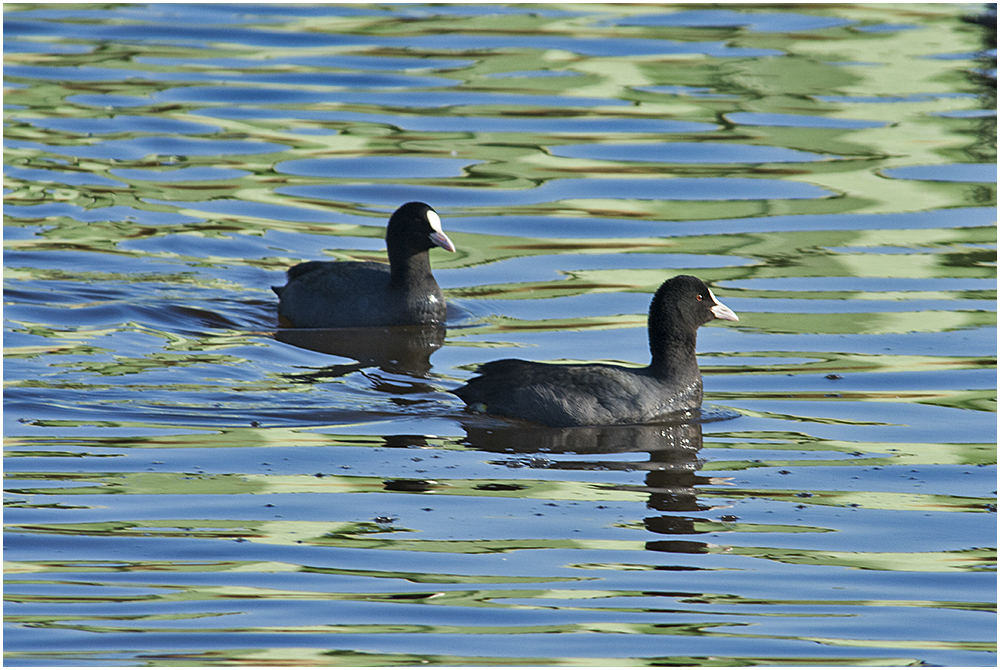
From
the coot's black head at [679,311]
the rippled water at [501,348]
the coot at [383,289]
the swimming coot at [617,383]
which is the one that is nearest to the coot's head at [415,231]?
the coot at [383,289]

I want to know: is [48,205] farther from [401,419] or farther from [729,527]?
[729,527]

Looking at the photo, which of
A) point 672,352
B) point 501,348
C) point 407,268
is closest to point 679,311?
point 672,352

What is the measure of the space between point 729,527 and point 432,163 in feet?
29.9

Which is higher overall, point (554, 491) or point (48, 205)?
point (48, 205)

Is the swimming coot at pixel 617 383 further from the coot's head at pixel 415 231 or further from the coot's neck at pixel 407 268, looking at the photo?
the coot's head at pixel 415 231

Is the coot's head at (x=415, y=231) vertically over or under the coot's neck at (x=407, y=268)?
over

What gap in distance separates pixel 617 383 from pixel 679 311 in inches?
27.2

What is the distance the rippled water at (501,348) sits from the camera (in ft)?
20.6

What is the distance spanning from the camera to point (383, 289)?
1109 centimetres

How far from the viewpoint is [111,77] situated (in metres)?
19.1

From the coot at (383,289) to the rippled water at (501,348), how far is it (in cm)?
20

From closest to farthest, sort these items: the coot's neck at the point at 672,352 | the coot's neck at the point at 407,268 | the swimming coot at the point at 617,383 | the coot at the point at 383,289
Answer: the swimming coot at the point at 617,383
the coot's neck at the point at 672,352
the coot at the point at 383,289
the coot's neck at the point at 407,268

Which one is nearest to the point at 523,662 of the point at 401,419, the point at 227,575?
the point at 227,575

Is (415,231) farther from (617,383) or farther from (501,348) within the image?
(617,383)
